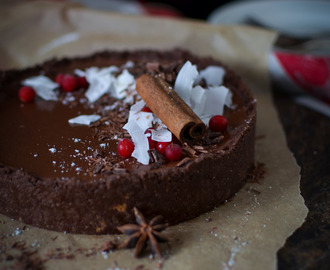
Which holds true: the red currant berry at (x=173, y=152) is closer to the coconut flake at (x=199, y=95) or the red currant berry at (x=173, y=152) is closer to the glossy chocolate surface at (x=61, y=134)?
the glossy chocolate surface at (x=61, y=134)

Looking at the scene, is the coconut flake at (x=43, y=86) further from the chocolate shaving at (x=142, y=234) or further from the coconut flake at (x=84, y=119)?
the chocolate shaving at (x=142, y=234)

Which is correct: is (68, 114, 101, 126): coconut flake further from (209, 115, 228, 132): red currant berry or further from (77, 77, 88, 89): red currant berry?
(209, 115, 228, 132): red currant berry

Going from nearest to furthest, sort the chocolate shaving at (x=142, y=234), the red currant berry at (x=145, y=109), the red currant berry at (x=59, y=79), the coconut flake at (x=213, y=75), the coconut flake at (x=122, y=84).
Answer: the chocolate shaving at (x=142, y=234) → the red currant berry at (x=145, y=109) → the coconut flake at (x=122, y=84) → the coconut flake at (x=213, y=75) → the red currant berry at (x=59, y=79)

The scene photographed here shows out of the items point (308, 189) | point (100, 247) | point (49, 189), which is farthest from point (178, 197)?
point (308, 189)

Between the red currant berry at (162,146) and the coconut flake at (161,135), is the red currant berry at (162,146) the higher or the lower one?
the lower one

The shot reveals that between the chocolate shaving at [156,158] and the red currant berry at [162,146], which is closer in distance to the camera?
the chocolate shaving at [156,158]

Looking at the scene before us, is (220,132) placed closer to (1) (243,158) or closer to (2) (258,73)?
(1) (243,158)

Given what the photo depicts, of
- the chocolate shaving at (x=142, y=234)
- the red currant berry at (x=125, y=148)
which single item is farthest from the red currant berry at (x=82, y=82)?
the chocolate shaving at (x=142, y=234)

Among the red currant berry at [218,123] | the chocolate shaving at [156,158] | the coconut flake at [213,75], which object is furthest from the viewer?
the coconut flake at [213,75]

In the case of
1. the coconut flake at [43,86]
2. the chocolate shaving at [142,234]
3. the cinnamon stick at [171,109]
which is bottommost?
the chocolate shaving at [142,234]
